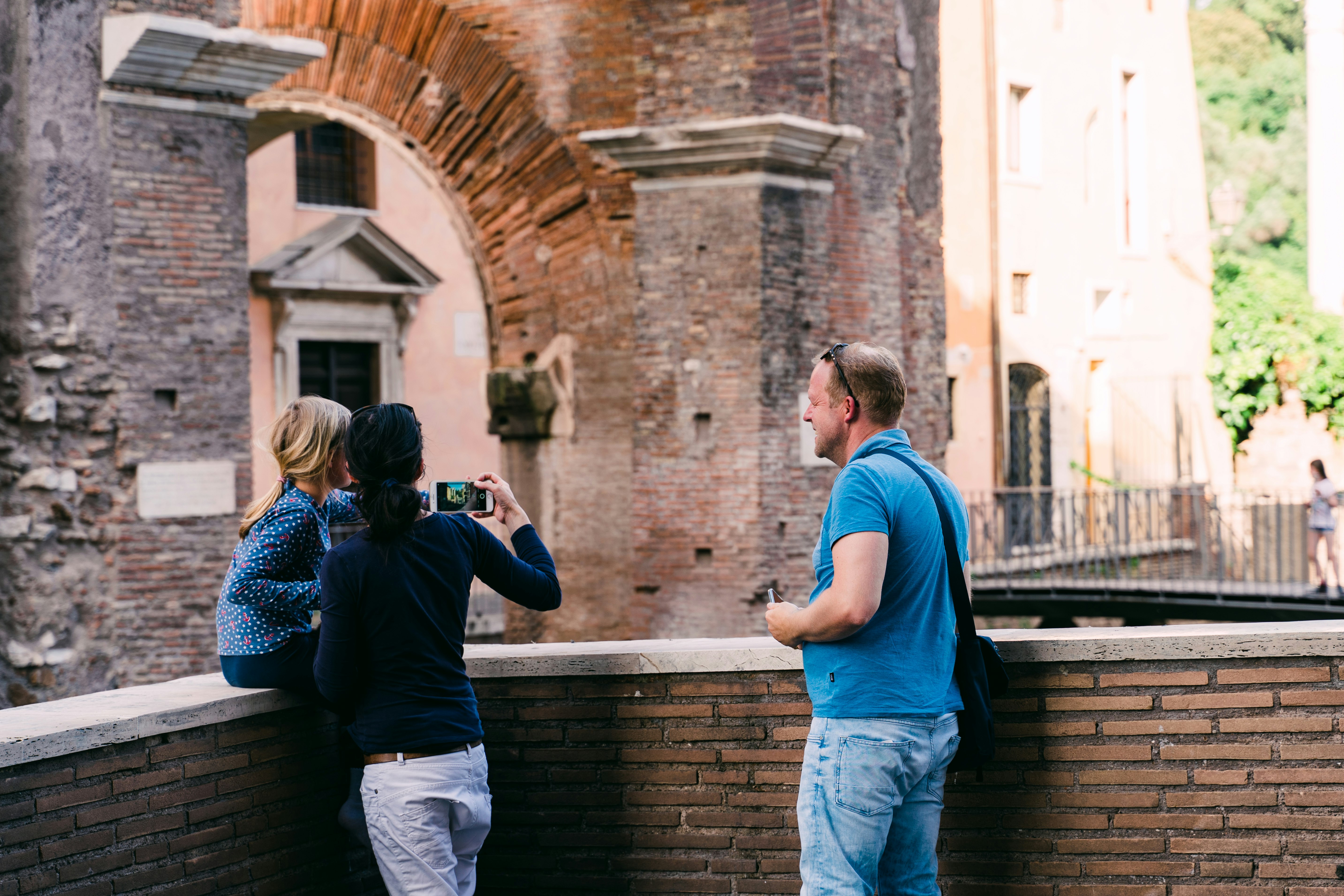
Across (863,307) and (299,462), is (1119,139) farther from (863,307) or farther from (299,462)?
(299,462)

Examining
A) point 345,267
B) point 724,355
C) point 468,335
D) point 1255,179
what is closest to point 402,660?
point 724,355

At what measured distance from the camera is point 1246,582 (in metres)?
14.5

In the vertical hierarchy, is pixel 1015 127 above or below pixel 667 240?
above

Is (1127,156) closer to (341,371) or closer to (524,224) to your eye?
(341,371)

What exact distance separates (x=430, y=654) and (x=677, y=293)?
8308 millimetres

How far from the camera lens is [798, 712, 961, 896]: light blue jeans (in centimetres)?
300

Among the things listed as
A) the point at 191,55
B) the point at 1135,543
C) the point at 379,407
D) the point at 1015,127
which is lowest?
the point at 1135,543

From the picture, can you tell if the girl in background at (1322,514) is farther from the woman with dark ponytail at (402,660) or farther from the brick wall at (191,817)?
the woman with dark ponytail at (402,660)

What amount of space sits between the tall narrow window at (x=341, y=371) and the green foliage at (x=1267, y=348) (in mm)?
13707

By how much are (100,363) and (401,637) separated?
651cm

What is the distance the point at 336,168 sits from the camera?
19359 mm

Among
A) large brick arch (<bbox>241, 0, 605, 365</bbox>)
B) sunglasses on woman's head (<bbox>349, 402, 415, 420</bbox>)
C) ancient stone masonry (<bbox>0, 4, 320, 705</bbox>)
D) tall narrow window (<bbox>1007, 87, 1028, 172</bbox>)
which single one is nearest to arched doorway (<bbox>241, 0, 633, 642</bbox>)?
large brick arch (<bbox>241, 0, 605, 365</bbox>)

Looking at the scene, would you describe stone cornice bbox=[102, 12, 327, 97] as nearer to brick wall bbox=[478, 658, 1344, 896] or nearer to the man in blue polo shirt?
brick wall bbox=[478, 658, 1344, 896]

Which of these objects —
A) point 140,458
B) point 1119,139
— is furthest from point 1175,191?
point 140,458
